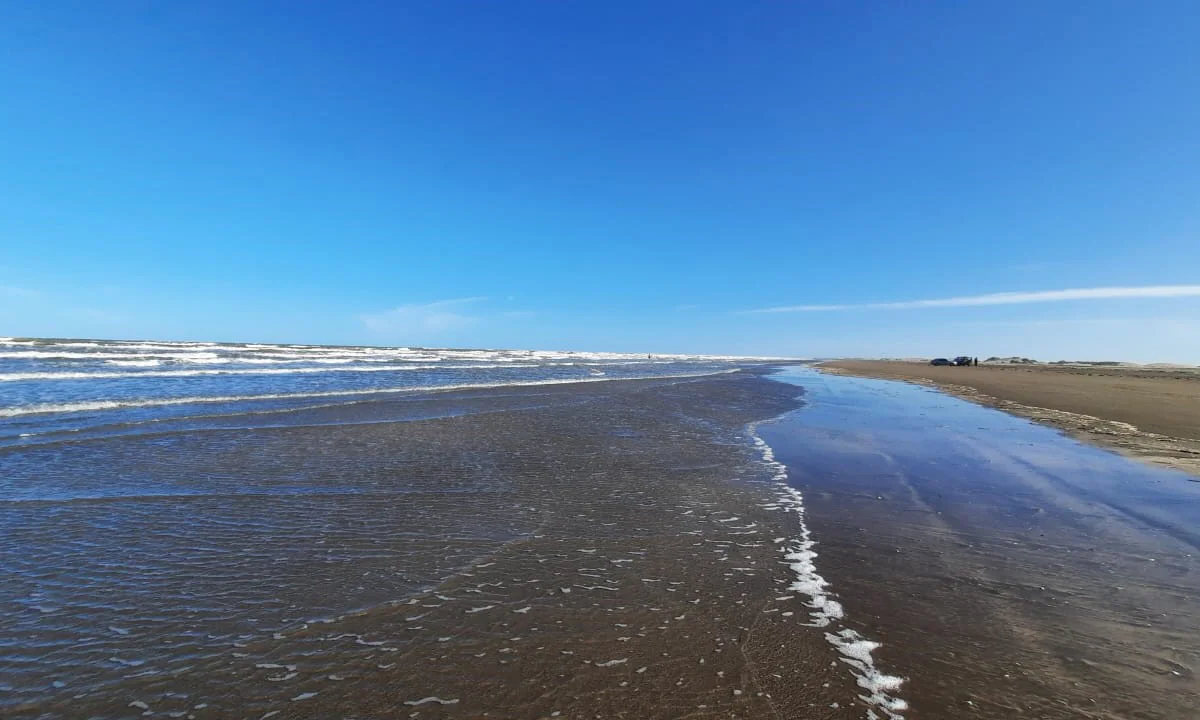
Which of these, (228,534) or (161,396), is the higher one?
(161,396)

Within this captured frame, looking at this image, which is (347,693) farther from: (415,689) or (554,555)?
(554,555)

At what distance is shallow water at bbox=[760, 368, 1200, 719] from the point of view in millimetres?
3545

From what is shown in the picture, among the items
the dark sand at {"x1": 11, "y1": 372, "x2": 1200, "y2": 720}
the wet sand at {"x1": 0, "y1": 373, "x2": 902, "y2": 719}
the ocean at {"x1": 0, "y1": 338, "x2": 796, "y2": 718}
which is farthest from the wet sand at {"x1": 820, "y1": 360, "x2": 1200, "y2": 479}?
the wet sand at {"x1": 0, "y1": 373, "x2": 902, "y2": 719}

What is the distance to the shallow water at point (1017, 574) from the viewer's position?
3.54 metres

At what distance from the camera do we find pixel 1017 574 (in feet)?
17.7

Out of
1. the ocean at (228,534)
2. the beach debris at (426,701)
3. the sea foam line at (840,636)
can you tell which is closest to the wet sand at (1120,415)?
the sea foam line at (840,636)

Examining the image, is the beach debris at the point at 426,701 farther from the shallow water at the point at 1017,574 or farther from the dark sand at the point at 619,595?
the shallow water at the point at 1017,574

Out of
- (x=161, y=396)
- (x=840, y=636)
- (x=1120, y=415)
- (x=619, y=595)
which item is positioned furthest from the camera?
(x=161, y=396)

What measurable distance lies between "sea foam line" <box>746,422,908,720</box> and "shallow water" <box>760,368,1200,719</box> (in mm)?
117

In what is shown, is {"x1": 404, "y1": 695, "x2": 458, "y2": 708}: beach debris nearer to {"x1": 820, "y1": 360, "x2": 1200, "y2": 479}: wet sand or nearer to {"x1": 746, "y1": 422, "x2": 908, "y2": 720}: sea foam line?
{"x1": 746, "y1": 422, "x2": 908, "y2": 720}: sea foam line

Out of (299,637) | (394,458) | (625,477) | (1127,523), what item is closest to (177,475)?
(394,458)

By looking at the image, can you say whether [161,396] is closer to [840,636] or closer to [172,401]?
[172,401]

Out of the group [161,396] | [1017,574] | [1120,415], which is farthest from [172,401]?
[1120,415]

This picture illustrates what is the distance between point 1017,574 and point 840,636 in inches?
105
